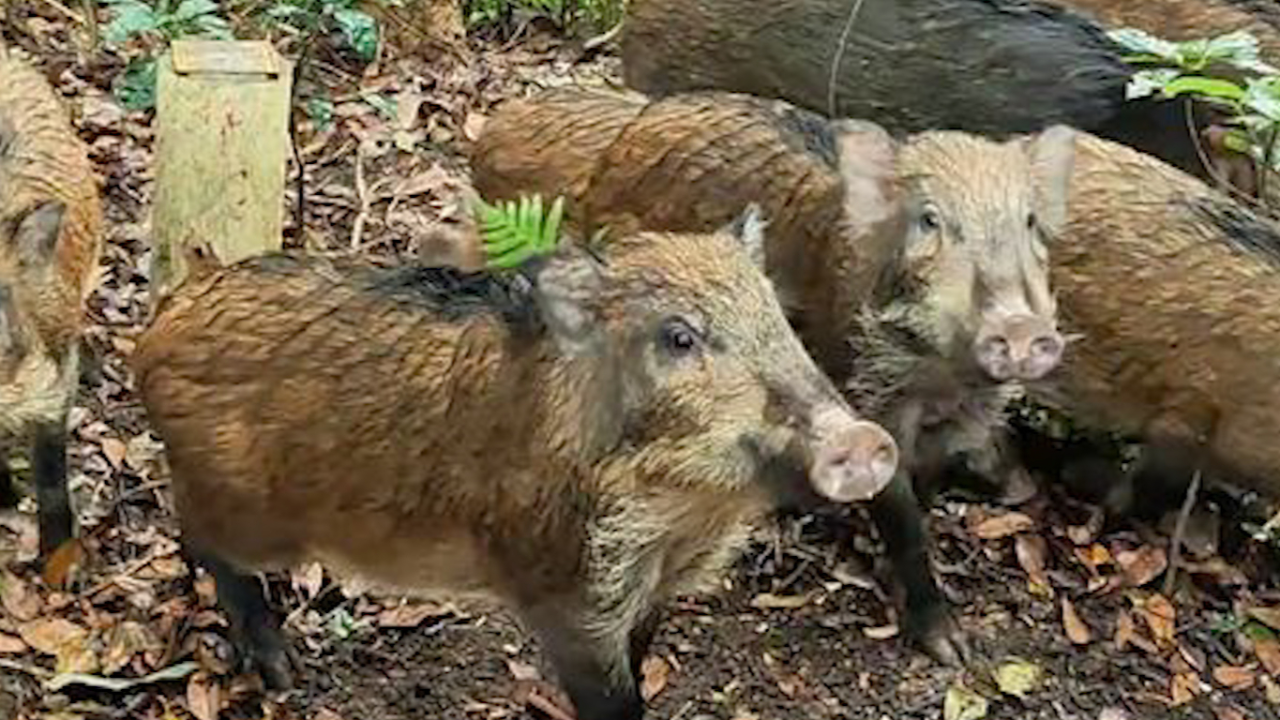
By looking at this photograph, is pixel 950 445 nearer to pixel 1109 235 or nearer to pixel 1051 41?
pixel 1109 235

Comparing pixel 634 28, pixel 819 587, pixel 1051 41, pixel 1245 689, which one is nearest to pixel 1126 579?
pixel 1245 689

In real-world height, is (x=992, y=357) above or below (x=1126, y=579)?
above

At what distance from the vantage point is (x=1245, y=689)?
5.22m

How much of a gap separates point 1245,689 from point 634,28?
2837 millimetres

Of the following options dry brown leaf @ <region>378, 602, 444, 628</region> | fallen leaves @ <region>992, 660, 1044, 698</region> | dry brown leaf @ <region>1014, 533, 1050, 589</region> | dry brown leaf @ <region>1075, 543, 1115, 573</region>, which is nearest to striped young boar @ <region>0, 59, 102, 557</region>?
dry brown leaf @ <region>378, 602, 444, 628</region>

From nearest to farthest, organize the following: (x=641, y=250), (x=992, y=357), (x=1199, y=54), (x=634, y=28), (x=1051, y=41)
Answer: (x=641, y=250), (x=992, y=357), (x=1199, y=54), (x=1051, y=41), (x=634, y=28)

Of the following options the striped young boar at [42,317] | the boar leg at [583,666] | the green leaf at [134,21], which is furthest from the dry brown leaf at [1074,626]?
the green leaf at [134,21]

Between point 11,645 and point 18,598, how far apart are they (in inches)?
7.1

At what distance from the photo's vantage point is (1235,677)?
5254 millimetres

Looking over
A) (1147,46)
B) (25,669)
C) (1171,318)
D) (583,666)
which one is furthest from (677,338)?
(1171,318)

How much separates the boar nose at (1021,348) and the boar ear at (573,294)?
2.88ft

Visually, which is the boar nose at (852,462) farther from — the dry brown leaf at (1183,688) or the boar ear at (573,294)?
the dry brown leaf at (1183,688)

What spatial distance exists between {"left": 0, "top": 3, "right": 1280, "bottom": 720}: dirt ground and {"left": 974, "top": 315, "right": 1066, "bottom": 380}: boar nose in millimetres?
857

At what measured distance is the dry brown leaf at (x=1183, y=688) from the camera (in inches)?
203
